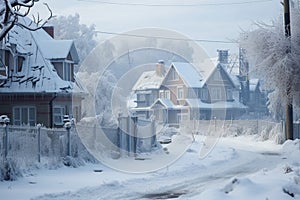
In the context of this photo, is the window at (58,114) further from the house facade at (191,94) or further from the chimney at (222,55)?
the chimney at (222,55)

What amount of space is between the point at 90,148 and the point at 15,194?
853 centimetres

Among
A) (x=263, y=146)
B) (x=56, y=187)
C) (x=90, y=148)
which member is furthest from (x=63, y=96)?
(x=56, y=187)

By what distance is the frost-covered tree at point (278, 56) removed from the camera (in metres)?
25.5

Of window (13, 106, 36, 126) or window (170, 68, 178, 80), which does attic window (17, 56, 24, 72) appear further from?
window (170, 68, 178, 80)

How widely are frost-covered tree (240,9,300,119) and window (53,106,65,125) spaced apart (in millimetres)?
11688

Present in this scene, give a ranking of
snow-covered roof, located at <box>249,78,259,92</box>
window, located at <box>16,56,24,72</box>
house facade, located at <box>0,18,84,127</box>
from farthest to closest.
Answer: snow-covered roof, located at <box>249,78,259,92</box>, window, located at <box>16,56,24,72</box>, house facade, located at <box>0,18,84,127</box>

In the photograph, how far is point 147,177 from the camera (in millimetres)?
17609

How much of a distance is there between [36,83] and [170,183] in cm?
1584

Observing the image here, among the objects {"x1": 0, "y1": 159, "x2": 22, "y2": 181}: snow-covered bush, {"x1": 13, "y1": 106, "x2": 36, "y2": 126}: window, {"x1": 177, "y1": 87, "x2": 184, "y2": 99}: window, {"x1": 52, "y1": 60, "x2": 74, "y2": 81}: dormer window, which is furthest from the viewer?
{"x1": 177, "y1": 87, "x2": 184, "y2": 99}: window

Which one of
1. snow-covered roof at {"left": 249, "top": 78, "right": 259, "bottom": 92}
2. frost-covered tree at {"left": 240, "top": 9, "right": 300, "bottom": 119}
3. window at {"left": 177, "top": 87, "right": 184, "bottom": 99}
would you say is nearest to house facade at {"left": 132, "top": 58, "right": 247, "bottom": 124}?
window at {"left": 177, "top": 87, "right": 184, "bottom": 99}

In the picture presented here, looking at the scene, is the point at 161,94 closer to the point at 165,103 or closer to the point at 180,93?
the point at 165,103

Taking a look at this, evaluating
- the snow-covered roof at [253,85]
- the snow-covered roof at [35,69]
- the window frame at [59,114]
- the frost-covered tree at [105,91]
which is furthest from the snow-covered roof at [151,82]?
the window frame at [59,114]

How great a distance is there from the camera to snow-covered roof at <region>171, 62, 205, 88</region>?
189 ft

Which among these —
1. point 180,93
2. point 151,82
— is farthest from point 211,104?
point 151,82
